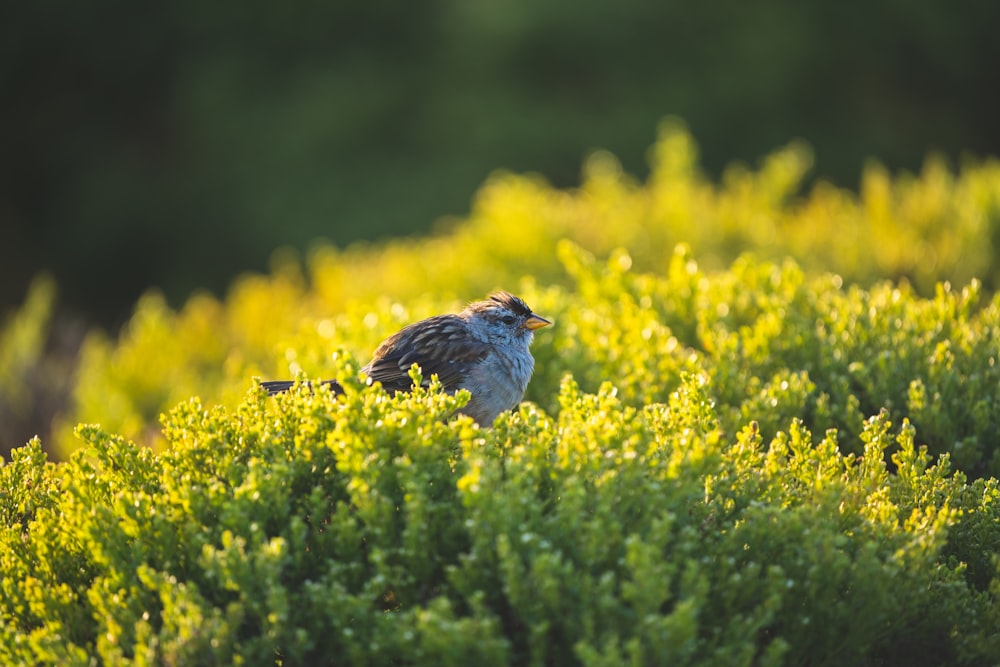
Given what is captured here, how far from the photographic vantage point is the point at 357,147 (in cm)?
1449

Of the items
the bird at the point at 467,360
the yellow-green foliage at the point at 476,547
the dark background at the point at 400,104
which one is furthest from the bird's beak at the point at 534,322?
the dark background at the point at 400,104

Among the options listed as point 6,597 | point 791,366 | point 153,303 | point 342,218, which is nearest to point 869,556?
point 791,366

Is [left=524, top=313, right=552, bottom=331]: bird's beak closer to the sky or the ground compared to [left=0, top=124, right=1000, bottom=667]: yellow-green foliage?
closer to the sky

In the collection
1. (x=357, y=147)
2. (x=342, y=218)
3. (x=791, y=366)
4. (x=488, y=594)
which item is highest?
(x=357, y=147)

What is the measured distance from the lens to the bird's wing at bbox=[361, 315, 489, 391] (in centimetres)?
424

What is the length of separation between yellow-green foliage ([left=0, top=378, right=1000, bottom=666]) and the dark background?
10.9 m

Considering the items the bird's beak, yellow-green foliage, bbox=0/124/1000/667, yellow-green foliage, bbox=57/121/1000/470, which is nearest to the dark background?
yellow-green foliage, bbox=57/121/1000/470

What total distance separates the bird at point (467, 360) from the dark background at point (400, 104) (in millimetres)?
9621

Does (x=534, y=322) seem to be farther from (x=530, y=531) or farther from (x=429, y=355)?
(x=530, y=531)

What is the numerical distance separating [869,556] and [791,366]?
5.71ft

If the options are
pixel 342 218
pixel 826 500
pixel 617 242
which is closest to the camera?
pixel 826 500

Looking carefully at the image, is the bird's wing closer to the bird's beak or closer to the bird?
the bird

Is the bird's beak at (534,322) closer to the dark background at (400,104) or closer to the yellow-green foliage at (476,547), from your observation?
the yellow-green foliage at (476,547)

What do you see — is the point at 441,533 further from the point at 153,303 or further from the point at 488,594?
the point at 153,303
